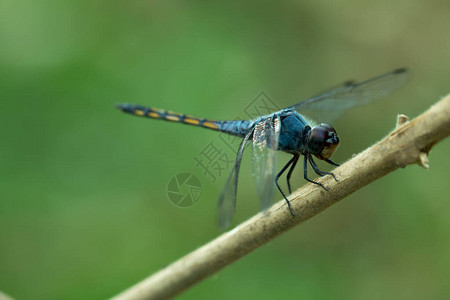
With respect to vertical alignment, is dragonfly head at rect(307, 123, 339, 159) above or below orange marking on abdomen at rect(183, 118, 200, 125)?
below

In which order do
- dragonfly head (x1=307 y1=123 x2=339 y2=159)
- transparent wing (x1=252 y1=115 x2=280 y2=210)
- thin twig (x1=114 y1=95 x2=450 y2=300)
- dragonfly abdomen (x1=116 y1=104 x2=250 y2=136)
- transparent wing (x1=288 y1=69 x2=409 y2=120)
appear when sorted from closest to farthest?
thin twig (x1=114 y1=95 x2=450 y2=300) → transparent wing (x1=252 y1=115 x2=280 y2=210) → dragonfly head (x1=307 y1=123 x2=339 y2=159) → transparent wing (x1=288 y1=69 x2=409 y2=120) → dragonfly abdomen (x1=116 y1=104 x2=250 y2=136)

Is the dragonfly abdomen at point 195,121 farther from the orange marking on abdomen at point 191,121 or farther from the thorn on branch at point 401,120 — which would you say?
the thorn on branch at point 401,120

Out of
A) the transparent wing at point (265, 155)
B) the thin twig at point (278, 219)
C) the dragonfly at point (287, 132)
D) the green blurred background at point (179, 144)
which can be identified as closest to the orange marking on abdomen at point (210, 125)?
the dragonfly at point (287, 132)

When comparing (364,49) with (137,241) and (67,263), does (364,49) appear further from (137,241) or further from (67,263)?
(67,263)

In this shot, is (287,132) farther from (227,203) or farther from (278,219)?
(278,219)

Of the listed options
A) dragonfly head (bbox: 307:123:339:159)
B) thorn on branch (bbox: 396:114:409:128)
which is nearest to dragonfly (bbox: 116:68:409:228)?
dragonfly head (bbox: 307:123:339:159)

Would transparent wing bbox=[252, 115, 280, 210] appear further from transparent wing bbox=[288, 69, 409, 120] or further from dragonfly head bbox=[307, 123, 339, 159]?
transparent wing bbox=[288, 69, 409, 120]

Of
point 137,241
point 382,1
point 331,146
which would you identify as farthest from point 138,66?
point 382,1
